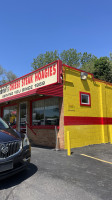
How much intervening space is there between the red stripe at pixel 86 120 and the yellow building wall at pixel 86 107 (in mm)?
163

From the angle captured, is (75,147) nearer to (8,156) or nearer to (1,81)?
(8,156)

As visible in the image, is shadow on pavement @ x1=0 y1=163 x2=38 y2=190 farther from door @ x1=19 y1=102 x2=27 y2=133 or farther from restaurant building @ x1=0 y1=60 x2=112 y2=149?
door @ x1=19 y1=102 x2=27 y2=133

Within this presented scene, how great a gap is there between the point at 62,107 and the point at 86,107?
6.91ft

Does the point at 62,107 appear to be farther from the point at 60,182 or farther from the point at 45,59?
the point at 45,59

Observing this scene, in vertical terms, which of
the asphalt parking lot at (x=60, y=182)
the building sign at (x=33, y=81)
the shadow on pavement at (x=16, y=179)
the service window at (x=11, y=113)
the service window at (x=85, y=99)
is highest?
the building sign at (x=33, y=81)

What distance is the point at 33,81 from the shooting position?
36.1 feet

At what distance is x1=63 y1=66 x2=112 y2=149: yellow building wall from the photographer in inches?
358

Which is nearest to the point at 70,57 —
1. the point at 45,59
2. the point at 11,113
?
the point at 45,59

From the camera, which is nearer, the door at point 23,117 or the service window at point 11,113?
the door at point 23,117

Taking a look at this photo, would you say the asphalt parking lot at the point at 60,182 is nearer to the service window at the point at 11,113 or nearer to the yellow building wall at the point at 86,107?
the yellow building wall at the point at 86,107

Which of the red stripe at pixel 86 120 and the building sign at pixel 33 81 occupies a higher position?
the building sign at pixel 33 81

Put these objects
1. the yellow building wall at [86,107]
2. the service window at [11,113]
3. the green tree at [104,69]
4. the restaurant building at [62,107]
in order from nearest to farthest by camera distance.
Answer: the restaurant building at [62,107]
the yellow building wall at [86,107]
the service window at [11,113]
the green tree at [104,69]

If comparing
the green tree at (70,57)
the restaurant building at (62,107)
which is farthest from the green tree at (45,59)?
the restaurant building at (62,107)

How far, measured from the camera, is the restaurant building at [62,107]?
28.8ft
